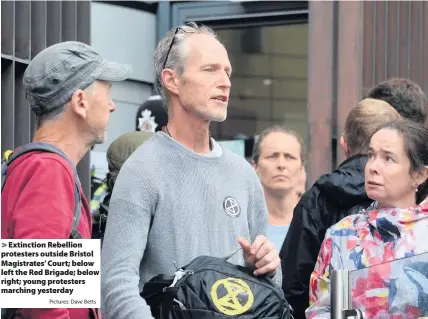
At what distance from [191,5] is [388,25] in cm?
189

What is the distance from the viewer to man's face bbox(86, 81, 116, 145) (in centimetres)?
364

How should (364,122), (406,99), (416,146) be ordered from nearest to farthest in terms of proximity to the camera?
1. (416,146)
2. (364,122)
3. (406,99)

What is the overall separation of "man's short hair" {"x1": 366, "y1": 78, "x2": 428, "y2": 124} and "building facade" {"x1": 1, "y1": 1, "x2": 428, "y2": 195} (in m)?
1.48

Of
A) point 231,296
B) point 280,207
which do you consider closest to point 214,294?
point 231,296

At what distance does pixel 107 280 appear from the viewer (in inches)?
140

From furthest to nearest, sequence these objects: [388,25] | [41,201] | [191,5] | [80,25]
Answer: [191,5]
[388,25]
[80,25]
[41,201]

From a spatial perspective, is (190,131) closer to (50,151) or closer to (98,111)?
(98,111)

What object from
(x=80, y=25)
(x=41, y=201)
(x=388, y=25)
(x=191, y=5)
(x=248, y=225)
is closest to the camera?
(x=41, y=201)

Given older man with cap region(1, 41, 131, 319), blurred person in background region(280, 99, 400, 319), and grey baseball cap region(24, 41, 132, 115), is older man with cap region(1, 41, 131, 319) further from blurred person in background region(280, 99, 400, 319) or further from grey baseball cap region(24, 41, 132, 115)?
blurred person in background region(280, 99, 400, 319)

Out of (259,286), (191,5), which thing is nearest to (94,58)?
(259,286)

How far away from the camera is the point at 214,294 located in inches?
136

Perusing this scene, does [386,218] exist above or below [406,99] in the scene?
below

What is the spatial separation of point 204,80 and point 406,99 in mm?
1383

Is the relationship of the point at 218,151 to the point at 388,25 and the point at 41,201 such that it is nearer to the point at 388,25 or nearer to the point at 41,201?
the point at 41,201
